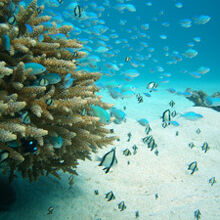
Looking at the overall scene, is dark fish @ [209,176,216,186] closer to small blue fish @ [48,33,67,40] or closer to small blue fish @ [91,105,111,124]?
small blue fish @ [91,105,111,124]

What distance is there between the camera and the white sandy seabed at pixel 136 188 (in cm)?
317

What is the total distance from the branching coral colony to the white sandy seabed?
566 mm

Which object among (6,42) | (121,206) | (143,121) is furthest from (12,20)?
(143,121)

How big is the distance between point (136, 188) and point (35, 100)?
3586 mm

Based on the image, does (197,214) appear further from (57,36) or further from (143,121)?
(57,36)

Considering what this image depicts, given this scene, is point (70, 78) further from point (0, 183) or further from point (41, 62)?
point (0, 183)

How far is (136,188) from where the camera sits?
483 cm

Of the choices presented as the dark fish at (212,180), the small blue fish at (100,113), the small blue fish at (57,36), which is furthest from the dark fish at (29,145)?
the dark fish at (212,180)

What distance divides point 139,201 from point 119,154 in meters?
1.93

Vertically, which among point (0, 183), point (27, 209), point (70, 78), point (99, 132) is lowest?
point (27, 209)

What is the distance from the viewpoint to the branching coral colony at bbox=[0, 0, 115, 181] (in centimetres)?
215

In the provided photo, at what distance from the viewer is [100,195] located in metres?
3.98

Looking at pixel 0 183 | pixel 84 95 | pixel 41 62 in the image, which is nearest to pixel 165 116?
pixel 84 95

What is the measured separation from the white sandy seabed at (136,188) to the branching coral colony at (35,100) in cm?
57
